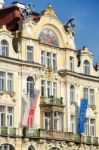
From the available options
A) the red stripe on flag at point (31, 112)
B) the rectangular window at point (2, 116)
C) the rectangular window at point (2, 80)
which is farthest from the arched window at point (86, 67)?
the rectangular window at point (2, 116)

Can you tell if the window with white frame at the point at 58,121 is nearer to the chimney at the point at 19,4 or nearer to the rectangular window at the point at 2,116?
the rectangular window at the point at 2,116

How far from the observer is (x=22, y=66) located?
66688 millimetres

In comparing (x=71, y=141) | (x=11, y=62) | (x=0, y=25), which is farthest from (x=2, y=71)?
(x=71, y=141)

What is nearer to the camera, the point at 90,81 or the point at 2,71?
the point at 2,71

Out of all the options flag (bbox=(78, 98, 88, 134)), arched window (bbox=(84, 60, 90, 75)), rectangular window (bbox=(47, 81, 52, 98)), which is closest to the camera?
rectangular window (bbox=(47, 81, 52, 98))

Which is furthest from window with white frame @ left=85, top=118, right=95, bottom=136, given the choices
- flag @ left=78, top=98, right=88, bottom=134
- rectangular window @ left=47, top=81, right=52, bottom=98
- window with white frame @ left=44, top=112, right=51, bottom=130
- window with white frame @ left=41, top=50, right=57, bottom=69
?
window with white frame @ left=41, top=50, right=57, bottom=69

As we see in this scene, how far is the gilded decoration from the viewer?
7012 cm

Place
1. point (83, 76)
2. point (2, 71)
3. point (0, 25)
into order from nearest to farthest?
point (2, 71) → point (0, 25) → point (83, 76)

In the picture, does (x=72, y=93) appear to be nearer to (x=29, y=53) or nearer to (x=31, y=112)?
(x=29, y=53)

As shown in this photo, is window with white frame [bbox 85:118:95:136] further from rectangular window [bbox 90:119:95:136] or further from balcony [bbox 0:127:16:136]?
balcony [bbox 0:127:16:136]

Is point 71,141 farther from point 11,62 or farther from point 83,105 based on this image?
point 11,62

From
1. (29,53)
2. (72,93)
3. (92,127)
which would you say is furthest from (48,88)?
(92,127)

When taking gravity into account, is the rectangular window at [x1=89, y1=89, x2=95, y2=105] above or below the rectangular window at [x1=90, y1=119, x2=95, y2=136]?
above

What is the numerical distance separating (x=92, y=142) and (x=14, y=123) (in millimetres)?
11325
